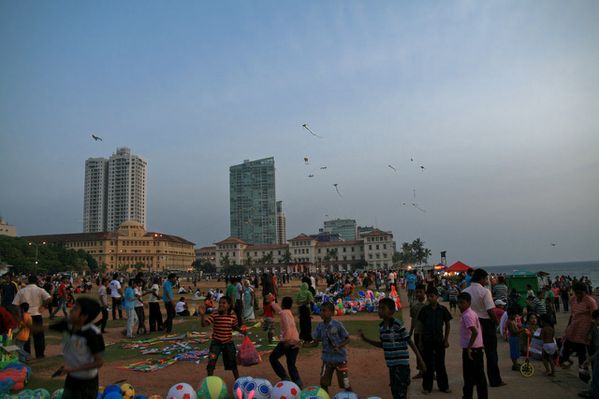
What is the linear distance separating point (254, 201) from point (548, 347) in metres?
151

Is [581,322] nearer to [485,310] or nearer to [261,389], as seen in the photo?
[485,310]

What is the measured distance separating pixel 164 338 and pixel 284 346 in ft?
23.2

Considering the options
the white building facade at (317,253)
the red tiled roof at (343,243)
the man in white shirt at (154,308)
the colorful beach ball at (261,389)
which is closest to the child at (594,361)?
the colorful beach ball at (261,389)

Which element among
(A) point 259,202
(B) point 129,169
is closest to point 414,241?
(A) point 259,202

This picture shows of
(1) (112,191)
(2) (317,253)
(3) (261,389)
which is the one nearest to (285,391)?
(3) (261,389)

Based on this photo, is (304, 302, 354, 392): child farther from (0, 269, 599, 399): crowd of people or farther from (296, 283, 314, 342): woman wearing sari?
(296, 283, 314, 342): woman wearing sari

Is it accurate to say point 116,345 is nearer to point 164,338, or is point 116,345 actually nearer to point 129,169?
point 164,338

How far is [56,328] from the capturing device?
4668 millimetres

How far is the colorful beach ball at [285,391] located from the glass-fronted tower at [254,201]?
14983cm

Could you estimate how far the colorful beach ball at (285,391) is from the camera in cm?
629

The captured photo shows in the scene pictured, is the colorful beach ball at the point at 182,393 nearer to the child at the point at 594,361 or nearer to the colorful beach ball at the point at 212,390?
the colorful beach ball at the point at 212,390

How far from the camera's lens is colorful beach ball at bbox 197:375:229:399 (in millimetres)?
6551

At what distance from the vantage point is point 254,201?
158000mm

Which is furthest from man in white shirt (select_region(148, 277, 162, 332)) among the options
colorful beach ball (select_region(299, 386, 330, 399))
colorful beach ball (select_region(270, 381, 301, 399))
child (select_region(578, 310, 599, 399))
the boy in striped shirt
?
child (select_region(578, 310, 599, 399))
